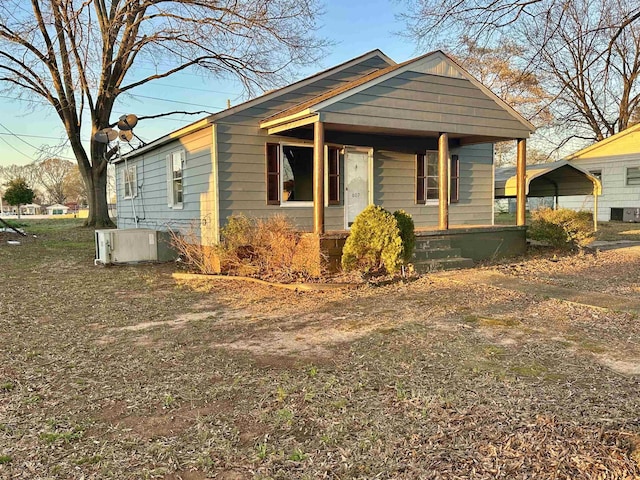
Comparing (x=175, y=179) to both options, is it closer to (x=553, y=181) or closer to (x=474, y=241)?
(x=474, y=241)

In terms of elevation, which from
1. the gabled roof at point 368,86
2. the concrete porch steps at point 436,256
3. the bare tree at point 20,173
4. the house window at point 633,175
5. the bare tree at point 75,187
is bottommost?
the concrete porch steps at point 436,256

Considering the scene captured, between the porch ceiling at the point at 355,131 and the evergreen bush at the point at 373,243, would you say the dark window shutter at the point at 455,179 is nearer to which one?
the porch ceiling at the point at 355,131

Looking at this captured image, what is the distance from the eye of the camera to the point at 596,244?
12.2 metres

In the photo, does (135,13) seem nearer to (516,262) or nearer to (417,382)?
(516,262)

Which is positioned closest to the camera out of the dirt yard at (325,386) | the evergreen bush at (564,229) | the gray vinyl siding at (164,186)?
the dirt yard at (325,386)

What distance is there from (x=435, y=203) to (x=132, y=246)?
7351mm

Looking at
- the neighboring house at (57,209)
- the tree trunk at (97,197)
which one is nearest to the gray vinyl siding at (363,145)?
the tree trunk at (97,197)

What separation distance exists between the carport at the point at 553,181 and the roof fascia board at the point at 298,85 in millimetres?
4482

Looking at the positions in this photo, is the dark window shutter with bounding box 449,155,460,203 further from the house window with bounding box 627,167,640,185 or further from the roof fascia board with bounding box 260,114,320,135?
the house window with bounding box 627,167,640,185

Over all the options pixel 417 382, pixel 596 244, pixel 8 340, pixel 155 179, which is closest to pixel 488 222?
pixel 596 244

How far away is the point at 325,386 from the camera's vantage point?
10.5ft

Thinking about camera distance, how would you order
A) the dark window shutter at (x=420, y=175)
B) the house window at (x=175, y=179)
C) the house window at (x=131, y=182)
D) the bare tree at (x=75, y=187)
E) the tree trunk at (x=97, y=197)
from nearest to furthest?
the house window at (x=175, y=179)
the dark window shutter at (x=420, y=175)
the house window at (x=131, y=182)
the tree trunk at (x=97, y=197)
the bare tree at (x=75, y=187)

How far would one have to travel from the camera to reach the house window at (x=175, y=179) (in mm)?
10672

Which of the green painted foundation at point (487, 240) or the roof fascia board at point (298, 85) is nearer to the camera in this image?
the roof fascia board at point (298, 85)
